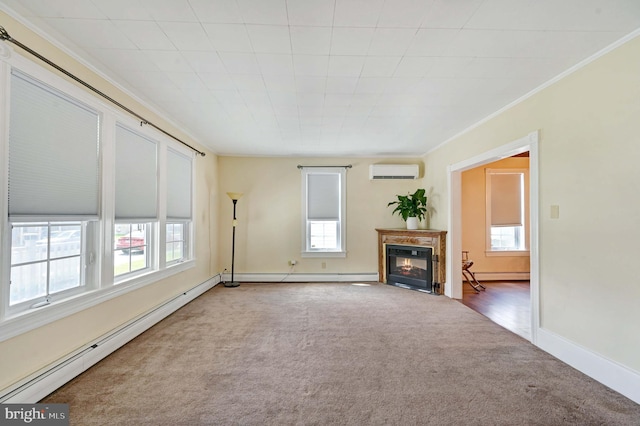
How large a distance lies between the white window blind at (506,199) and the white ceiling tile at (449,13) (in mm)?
4715

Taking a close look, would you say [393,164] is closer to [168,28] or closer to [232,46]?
[232,46]

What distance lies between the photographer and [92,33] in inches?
77.4

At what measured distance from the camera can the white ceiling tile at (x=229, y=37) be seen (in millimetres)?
1894

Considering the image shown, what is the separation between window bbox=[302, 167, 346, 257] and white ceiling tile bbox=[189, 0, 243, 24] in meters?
3.89

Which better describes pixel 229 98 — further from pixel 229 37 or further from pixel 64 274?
pixel 64 274

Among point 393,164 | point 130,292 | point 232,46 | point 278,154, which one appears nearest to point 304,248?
point 278,154

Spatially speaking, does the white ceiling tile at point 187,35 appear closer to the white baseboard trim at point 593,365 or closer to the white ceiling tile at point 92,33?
the white ceiling tile at point 92,33

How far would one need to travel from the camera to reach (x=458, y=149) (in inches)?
169

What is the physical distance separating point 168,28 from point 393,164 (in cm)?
456

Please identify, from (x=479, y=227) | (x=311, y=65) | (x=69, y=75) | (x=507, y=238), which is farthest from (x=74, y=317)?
(x=507, y=238)

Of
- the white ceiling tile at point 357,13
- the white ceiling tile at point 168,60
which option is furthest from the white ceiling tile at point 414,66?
the white ceiling tile at point 168,60

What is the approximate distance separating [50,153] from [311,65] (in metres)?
2.10

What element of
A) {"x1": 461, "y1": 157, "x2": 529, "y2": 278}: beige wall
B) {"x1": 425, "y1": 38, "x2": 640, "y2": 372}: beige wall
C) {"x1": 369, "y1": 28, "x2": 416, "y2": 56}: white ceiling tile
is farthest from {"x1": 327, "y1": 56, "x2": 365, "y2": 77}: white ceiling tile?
{"x1": 461, "y1": 157, "x2": 529, "y2": 278}: beige wall

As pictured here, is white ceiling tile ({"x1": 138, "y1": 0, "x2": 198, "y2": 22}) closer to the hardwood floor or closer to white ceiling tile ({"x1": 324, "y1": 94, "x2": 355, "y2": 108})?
white ceiling tile ({"x1": 324, "y1": 94, "x2": 355, "y2": 108})
